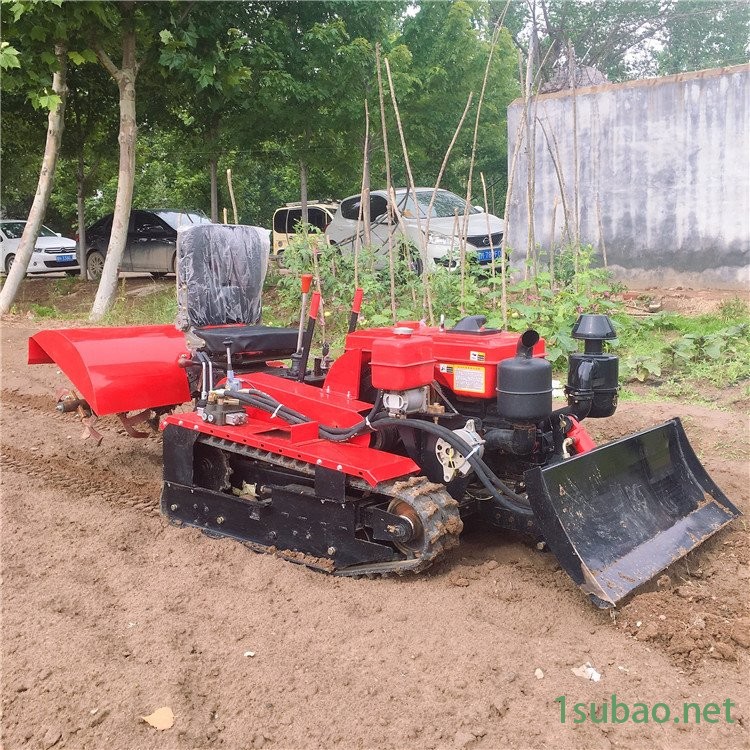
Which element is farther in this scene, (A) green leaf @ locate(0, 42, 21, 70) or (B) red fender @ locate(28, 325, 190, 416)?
(A) green leaf @ locate(0, 42, 21, 70)

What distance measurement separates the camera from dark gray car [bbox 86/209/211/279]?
1534 cm

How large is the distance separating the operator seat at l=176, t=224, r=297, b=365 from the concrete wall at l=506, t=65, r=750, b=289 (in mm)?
5940

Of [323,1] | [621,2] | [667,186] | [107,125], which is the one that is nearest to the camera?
[667,186]

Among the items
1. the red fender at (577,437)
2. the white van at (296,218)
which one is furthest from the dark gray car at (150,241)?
the red fender at (577,437)

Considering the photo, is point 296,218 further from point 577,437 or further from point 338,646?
point 338,646

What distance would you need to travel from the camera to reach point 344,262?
995 cm

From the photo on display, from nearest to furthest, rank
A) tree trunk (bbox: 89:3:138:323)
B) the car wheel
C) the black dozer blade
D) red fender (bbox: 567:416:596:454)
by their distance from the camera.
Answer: the black dozer blade → red fender (bbox: 567:416:596:454) → tree trunk (bbox: 89:3:138:323) → the car wheel

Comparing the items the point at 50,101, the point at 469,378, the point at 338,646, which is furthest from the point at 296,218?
the point at 338,646

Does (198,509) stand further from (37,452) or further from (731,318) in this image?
(731,318)

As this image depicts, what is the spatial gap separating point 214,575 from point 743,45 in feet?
115

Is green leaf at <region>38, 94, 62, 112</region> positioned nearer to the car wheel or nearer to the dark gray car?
the dark gray car

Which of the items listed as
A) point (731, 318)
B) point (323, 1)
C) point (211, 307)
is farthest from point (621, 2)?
point (211, 307)

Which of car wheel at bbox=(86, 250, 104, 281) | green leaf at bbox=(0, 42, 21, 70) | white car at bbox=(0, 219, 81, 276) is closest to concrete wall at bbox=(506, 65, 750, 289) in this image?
Result: green leaf at bbox=(0, 42, 21, 70)

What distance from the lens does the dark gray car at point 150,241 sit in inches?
604
